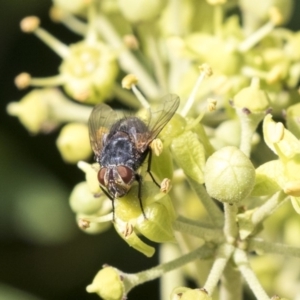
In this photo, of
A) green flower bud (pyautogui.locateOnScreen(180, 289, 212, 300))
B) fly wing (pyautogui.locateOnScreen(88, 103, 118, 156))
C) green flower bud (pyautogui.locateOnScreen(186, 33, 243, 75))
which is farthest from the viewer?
green flower bud (pyautogui.locateOnScreen(186, 33, 243, 75))

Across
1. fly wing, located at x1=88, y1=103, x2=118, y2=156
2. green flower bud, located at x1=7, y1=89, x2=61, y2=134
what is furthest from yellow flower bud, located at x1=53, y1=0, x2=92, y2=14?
fly wing, located at x1=88, y1=103, x2=118, y2=156

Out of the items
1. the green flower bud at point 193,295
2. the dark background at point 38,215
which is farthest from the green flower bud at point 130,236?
the dark background at point 38,215

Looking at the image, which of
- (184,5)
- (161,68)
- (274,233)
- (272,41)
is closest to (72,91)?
(161,68)

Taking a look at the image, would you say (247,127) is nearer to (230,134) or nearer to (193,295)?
(230,134)

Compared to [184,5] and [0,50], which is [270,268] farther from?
[0,50]

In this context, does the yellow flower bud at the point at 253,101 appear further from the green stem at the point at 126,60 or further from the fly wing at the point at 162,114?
the green stem at the point at 126,60

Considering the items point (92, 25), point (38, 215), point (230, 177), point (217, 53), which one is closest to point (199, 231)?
point (230, 177)

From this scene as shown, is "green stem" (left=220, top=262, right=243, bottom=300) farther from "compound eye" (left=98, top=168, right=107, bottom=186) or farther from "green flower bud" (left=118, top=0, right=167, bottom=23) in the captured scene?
"green flower bud" (left=118, top=0, right=167, bottom=23)
